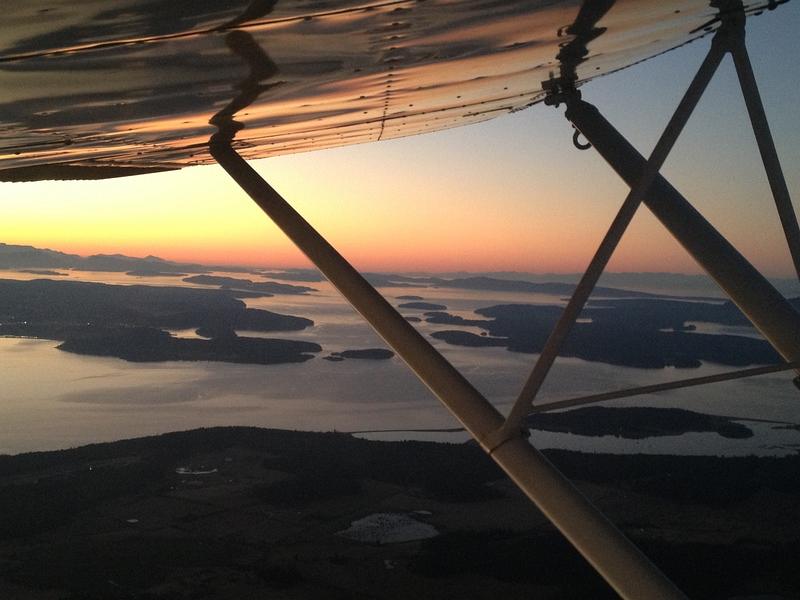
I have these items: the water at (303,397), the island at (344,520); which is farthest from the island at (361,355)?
the island at (344,520)

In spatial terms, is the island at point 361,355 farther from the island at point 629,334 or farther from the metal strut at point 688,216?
the metal strut at point 688,216

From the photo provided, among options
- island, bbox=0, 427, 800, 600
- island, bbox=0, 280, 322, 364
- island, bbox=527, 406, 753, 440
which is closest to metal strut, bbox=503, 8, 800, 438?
island, bbox=0, 427, 800, 600

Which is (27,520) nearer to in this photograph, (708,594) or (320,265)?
(708,594)

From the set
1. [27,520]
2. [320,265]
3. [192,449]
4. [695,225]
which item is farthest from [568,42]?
[192,449]

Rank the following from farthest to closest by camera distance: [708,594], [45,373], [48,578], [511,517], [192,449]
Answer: [45,373]
[192,449]
[511,517]
[48,578]
[708,594]

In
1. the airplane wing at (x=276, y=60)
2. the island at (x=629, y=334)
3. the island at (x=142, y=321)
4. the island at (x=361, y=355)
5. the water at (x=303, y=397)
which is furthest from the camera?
the island at (x=361, y=355)

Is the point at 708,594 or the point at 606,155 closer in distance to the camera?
the point at 606,155

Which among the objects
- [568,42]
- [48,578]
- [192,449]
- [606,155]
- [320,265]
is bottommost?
[48,578]
